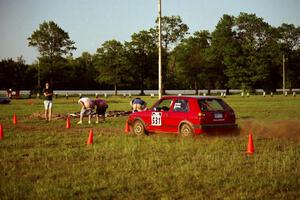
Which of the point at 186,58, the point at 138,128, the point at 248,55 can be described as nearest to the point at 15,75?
the point at 186,58

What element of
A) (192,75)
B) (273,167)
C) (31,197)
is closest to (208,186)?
(273,167)

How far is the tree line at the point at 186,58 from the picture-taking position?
235 ft

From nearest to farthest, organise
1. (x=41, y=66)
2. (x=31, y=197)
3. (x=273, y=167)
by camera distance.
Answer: (x=31, y=197) → (x=273, y=167) → (x=41, y=66)

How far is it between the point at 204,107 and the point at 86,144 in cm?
394

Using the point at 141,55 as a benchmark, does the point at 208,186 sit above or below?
below

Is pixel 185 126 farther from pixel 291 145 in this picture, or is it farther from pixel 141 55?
pixel 141 55

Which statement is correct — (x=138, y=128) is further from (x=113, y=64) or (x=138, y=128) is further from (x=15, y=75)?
(x=15, y=75)

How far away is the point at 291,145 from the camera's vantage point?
37.0 ft

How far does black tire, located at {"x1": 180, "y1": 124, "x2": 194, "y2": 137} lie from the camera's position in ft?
42.5

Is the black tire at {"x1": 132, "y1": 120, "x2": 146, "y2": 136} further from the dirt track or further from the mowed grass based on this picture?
the dirt track

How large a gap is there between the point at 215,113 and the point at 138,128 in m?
3.07

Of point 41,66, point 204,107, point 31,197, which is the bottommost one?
point 31,197

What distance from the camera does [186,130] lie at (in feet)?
43.1

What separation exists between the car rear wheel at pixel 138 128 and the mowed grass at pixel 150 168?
5.23ft
